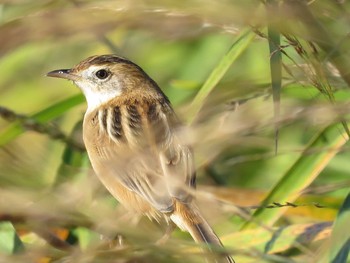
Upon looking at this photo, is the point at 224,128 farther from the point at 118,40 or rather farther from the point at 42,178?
the point at 118,40

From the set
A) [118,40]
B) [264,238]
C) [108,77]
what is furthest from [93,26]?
[118,40]

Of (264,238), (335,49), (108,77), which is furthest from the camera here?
(108,77)

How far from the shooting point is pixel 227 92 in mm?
1710

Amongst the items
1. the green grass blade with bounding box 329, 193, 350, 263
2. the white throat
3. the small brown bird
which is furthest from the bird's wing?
the green grass blade with bounding box 329, 193, 350, 263

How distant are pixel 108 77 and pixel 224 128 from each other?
3.18 meters

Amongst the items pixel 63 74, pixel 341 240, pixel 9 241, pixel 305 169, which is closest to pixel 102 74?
pixel 63 74

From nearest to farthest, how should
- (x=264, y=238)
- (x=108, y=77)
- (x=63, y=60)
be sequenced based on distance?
(x=264, y=238), (x=108, y=77), (x=63, y=60)

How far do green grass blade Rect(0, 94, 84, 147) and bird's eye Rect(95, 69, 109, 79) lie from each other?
1.87ft

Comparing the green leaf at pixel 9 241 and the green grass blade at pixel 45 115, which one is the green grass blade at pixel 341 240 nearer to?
the green leaf at pixel 9 241

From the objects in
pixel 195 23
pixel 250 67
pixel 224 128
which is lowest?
pixel 224 128

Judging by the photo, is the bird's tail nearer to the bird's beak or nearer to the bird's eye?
the bird's beak

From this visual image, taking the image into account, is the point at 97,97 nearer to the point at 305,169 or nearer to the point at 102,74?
the point at 102,74

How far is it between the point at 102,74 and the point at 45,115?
3.47 feet

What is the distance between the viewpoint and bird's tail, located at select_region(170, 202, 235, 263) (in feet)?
9.27
